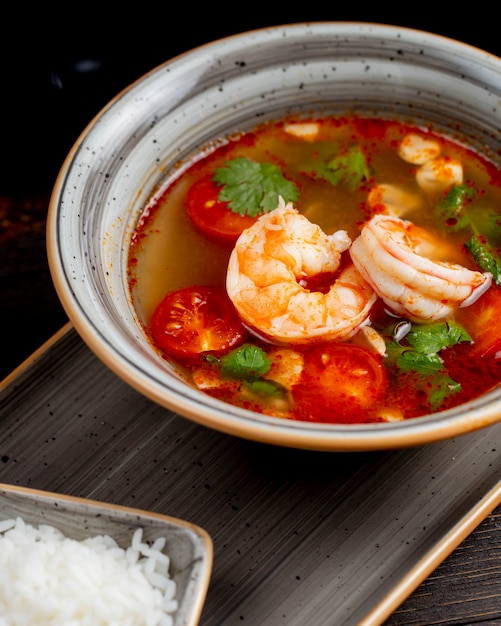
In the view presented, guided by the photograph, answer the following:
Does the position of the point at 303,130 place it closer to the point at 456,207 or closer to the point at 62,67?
the point at 456,207

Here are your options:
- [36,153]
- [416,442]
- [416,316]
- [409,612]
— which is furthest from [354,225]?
[36,153]

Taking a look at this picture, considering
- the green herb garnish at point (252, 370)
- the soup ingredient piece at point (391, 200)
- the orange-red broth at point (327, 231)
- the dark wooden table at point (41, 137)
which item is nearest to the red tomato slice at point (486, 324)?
the orange-red broth at point (327, 231)

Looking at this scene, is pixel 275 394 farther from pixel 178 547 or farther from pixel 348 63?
pixel 348 63

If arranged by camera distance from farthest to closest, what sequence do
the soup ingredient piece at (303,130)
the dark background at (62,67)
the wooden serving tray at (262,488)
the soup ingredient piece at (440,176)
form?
the dark background at (62,67)
the soup ingredient piece at (303,130)
the soup ingredient piece at (440,176)
the wooden serving tray at (262,488)

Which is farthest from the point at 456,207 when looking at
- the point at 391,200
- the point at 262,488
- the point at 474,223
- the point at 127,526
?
the point at 127,526

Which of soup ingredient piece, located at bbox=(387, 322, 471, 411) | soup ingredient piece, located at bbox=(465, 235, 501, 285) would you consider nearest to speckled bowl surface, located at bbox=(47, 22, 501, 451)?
soup ingredient piece, located at bbox=(465, 235, 501, 285)

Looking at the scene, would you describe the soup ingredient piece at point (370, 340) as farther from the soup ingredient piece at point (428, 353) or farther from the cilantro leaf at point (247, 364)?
the cilantro leaf at point (247, 364)
